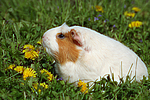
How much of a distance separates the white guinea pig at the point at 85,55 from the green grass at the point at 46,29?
0.15 meters

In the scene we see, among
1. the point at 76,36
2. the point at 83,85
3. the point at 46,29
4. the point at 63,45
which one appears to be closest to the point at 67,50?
the point at 63,45

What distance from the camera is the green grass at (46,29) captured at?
2.29 meters

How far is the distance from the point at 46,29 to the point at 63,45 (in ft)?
3.63

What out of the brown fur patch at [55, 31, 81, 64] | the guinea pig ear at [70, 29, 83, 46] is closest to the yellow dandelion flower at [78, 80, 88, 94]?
the brown fur patch at [55, 31, 81, 64]

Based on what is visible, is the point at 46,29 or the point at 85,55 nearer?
the point at 85,55

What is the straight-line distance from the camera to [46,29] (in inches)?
139

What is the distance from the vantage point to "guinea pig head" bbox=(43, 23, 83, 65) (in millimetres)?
2484

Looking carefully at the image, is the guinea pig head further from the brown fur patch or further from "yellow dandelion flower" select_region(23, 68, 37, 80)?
"yellow dandelion flower" select_region(23, 68, 37, 80)

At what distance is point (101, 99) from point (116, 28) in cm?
194

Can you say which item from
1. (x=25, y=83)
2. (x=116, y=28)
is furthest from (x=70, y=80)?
(x=116, y=28)

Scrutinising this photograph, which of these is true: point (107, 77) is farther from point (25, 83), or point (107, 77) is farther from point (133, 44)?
point (133, 44)

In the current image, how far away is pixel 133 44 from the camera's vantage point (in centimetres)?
348

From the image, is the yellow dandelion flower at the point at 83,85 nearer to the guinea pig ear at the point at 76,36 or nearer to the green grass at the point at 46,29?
the green grass at the point at 46,29

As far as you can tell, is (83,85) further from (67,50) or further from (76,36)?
(76,36)
